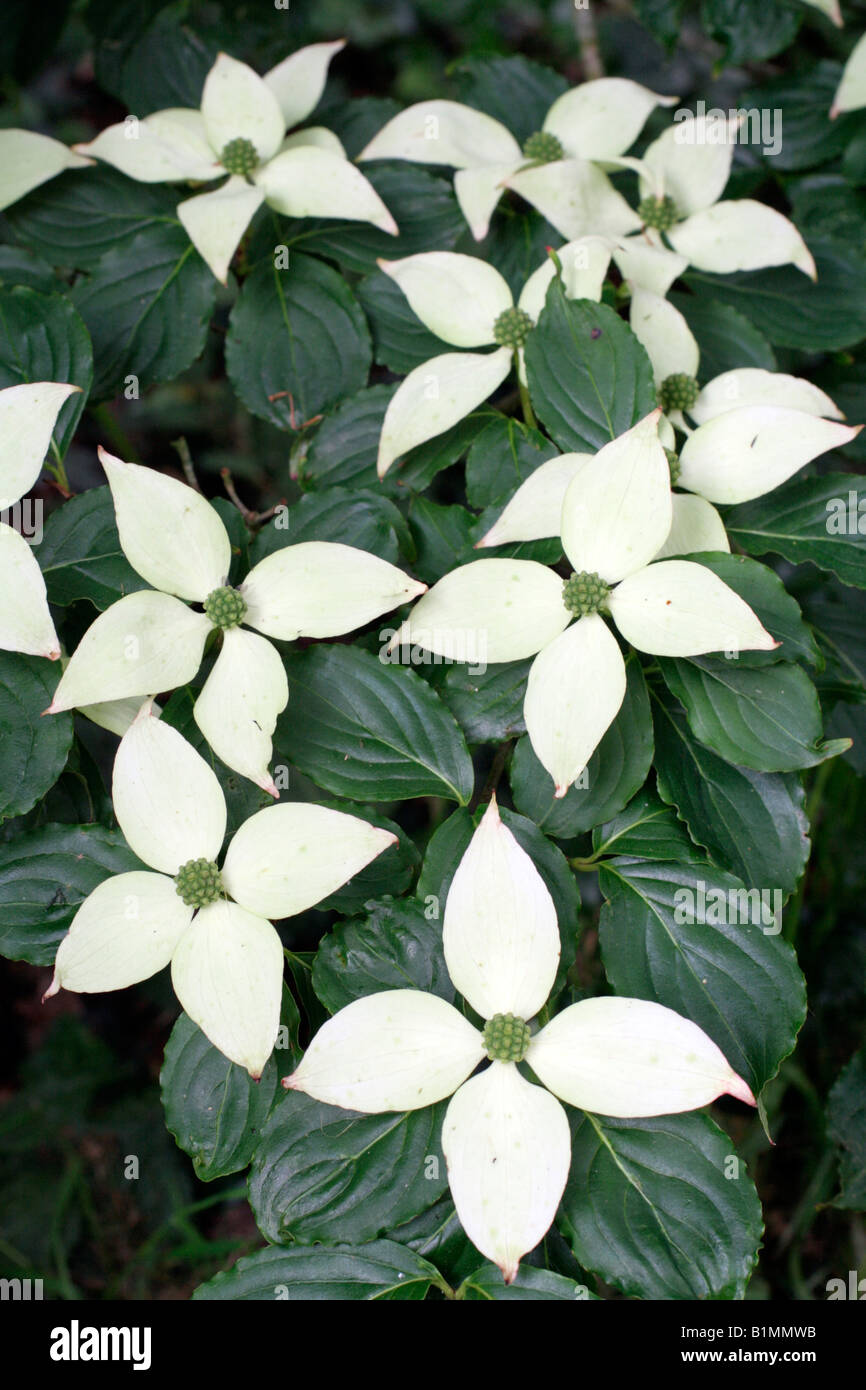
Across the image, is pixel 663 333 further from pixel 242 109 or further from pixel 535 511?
pixel 242 109

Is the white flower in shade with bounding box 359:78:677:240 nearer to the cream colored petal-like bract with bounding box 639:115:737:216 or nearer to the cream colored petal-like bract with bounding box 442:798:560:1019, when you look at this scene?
the cream colored petal-like bract with bounding box 639:115:737:216

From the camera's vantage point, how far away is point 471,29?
2.22 meters

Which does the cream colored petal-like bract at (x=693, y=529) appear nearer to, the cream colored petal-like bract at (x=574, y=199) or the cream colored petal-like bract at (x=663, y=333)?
the cream colored petal-like bract at (x=663, y=333)

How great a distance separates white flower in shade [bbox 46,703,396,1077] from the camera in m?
0.74

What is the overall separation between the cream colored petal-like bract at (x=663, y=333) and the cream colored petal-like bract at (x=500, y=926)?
0.48m

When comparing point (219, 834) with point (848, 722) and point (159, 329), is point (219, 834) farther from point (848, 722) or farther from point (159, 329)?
point (848, 722)

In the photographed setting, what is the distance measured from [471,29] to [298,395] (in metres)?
1.63

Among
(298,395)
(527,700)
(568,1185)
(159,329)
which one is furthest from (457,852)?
(159,329)

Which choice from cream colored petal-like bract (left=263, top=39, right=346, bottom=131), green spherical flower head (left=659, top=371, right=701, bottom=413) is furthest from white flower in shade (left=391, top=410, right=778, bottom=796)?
cream colored petal-like bract (left=263, top=39, right=346, bottom=131)

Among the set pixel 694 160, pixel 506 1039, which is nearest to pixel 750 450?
pixel 694 160

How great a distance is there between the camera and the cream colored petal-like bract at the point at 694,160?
3.52 ft

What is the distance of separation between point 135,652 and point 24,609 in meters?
0.09

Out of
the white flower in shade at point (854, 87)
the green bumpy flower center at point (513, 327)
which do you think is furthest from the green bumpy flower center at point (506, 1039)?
the white flower in shade at point (854, 87)

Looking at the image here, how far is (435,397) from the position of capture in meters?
0.94
